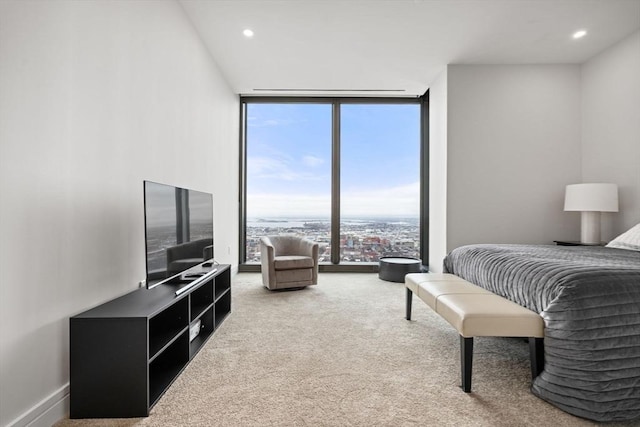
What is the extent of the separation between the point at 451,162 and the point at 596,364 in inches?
121

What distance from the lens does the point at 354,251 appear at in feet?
18.2

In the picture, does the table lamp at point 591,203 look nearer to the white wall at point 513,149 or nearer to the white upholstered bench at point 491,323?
the white wall at point 513,149

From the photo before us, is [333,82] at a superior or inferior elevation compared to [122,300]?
superior

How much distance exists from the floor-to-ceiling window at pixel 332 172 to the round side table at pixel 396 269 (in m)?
0.67

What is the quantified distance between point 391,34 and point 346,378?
3.34 metres

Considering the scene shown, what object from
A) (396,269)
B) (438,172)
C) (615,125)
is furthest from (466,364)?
(615,125)

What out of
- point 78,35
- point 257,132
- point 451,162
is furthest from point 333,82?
point 78,35

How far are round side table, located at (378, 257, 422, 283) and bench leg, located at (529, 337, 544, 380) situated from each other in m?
2.82

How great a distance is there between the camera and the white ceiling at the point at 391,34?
124 inches

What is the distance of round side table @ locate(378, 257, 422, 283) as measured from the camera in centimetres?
470

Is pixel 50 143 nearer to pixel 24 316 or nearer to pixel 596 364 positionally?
pixel 24 316

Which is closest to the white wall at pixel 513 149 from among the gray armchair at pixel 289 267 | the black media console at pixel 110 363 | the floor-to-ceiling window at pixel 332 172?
the floor-to-ceiling window at pixel 332 172

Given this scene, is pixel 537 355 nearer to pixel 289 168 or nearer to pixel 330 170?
pixel 330 170

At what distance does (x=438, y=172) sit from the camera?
4672 mm
